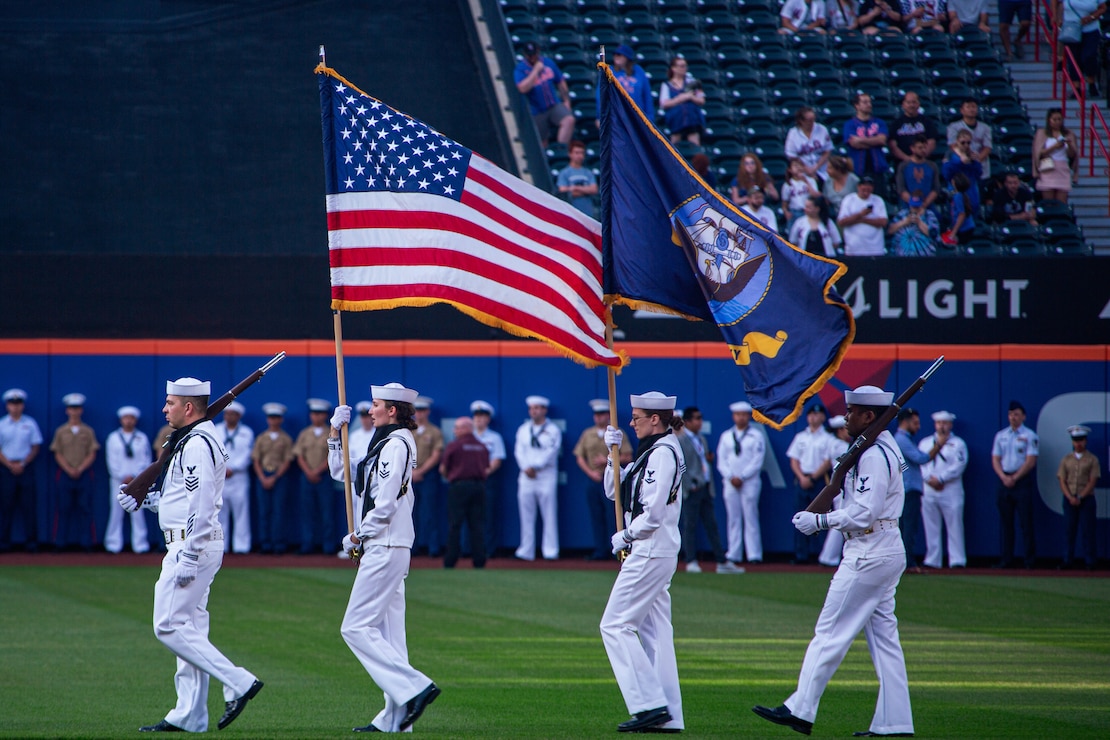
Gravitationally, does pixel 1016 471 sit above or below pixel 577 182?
Answer: below

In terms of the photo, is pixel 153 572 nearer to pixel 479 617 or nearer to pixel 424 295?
pixel 479 617

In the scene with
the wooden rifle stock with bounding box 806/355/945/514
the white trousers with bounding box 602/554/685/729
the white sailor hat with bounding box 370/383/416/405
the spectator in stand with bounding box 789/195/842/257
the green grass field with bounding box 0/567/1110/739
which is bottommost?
the green grass field with bounding box 0/567/1110/739

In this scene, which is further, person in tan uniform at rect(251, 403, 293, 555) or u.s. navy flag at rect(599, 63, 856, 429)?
person in tan uniform at rect(251, 403, 293, 555)

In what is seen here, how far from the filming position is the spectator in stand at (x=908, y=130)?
23.1 metres

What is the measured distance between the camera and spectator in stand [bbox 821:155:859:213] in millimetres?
22000

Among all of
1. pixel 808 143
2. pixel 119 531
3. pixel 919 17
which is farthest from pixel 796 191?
pixel 119 531

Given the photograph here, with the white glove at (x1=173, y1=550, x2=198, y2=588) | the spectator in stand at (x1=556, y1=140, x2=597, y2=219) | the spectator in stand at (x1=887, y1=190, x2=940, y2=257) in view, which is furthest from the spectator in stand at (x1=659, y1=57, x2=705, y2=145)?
the white glove at (x1=173, y1=550, x2=198, y2=588)

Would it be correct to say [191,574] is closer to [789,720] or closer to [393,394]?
[393,394]

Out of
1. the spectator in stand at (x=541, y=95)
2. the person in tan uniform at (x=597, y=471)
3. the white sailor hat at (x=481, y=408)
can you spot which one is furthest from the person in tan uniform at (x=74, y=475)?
the spectator in stand at (x=541, y=95)

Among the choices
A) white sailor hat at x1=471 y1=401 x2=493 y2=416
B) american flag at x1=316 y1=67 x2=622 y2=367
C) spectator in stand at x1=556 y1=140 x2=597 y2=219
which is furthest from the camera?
spectator in stand at x1=556 y1=140 x2=597 y2=219

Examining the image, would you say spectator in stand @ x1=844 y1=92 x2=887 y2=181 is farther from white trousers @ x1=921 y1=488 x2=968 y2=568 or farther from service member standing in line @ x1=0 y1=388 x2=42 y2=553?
service member standing in line @ x1=0 y1=388 x2=42 y2=553

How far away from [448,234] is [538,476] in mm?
11962

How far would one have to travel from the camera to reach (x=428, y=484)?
2161 cm

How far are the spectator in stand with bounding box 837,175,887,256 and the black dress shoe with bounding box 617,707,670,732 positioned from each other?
13.4 meters
